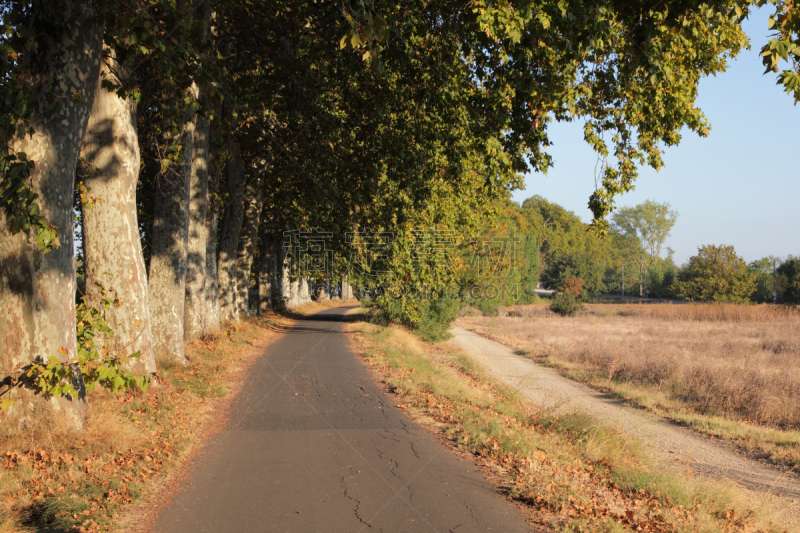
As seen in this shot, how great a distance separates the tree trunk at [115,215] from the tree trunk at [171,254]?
2291mm

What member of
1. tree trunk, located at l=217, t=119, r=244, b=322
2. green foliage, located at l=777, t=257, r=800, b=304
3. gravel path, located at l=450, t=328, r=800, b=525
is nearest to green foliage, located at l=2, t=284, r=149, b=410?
gravel path, located at l=450, t=328, r=800, b=525

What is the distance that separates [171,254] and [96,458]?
648 centimetres

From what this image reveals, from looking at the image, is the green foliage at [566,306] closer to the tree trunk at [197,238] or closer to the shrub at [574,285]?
the shrub at [574,285]

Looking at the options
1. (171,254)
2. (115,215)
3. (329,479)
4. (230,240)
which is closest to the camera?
(329,479)

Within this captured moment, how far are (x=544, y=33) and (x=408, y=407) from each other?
20.8 feet

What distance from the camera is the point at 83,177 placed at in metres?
8.16

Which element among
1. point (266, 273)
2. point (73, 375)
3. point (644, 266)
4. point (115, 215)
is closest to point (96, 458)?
point (73, 375)

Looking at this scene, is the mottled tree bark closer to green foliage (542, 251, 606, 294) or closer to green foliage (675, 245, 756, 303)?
green foliage (675, 245, 756, 303)

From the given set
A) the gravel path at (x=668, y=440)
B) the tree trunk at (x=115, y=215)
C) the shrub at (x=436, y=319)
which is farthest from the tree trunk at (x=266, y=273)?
the tree trunk at (x=115, y=215)

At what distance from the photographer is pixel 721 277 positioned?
5122 centimetres

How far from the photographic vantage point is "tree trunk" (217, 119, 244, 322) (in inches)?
766

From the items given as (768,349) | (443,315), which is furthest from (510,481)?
(768,349)

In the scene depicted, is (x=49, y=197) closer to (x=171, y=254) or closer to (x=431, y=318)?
(x=171, y=254)

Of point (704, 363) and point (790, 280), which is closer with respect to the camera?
point (704, 363)
